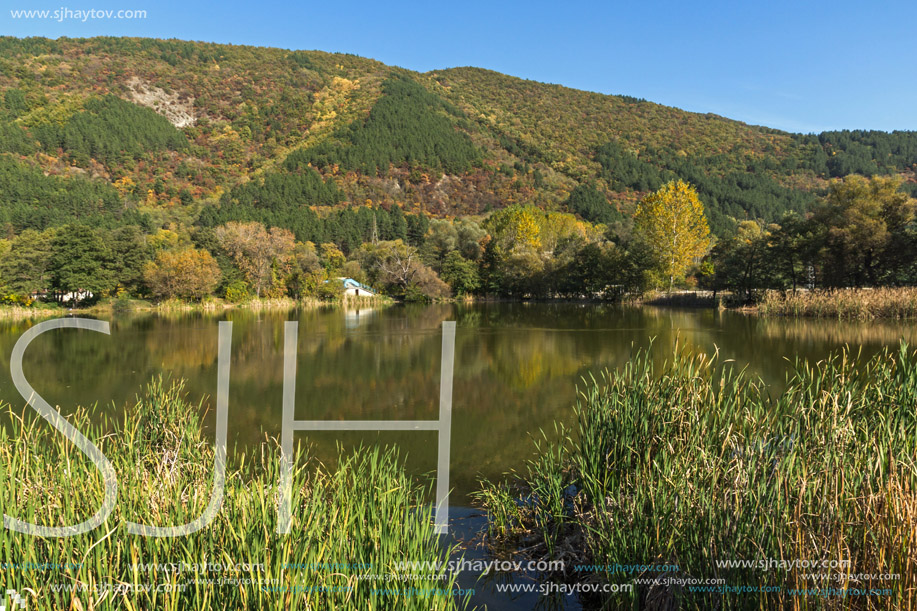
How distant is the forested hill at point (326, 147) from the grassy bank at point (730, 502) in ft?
171

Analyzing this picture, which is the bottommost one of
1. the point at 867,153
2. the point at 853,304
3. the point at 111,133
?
the point at 853,304

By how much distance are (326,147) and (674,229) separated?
67.4 metres

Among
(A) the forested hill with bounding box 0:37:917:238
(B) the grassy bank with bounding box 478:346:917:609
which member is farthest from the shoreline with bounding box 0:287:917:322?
(B) the grassy bank with bounding box 478:346:917:609

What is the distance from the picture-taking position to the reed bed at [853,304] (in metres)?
18.6

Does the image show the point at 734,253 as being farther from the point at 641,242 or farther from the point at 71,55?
the point at 71,55

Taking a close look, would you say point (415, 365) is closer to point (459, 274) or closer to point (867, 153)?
point (459, 274)

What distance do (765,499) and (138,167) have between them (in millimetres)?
86058

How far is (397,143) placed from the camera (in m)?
94.3

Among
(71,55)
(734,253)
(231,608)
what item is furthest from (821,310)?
(71,55)

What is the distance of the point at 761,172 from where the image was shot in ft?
291

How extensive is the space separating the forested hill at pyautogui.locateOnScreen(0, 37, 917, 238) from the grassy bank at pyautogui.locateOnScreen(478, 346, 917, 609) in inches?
2054

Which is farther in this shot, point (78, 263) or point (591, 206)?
point (591, 206)

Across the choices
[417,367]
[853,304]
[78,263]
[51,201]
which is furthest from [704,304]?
[51,201]

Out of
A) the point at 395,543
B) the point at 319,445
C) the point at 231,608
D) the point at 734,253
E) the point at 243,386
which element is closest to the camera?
the point at 231,608
